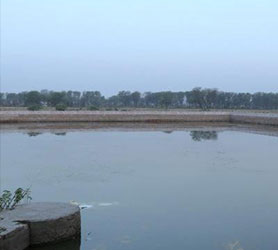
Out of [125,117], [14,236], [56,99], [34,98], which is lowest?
[14,236]

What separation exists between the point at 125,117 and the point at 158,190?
16902mm

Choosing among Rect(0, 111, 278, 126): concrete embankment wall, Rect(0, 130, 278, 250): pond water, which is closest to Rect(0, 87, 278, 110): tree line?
Rect(0, 111, 278, 126): concrete embankment wall

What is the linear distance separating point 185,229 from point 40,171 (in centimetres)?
377

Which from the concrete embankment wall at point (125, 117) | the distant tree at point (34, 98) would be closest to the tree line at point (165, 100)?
the distant tree at point (34, 98)

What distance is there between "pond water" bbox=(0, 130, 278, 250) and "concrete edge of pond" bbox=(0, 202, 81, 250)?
12cm

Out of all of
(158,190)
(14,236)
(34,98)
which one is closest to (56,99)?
(34,98)

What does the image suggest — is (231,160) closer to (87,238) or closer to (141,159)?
(141,159)

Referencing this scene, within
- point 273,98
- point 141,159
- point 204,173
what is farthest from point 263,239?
point 273,98

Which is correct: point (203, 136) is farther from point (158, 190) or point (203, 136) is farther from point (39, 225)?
point (39, 225)

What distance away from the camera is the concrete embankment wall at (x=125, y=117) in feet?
68.7

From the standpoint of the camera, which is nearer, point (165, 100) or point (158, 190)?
point (158, 190)

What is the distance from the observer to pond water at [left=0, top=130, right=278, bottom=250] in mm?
4227

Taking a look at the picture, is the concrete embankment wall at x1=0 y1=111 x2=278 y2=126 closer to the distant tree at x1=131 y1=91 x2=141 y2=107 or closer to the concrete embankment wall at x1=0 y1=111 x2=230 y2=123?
the concrete embankment wall at x1=0 y1=111 x2=230 y2=123

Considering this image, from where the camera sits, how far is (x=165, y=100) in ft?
153
